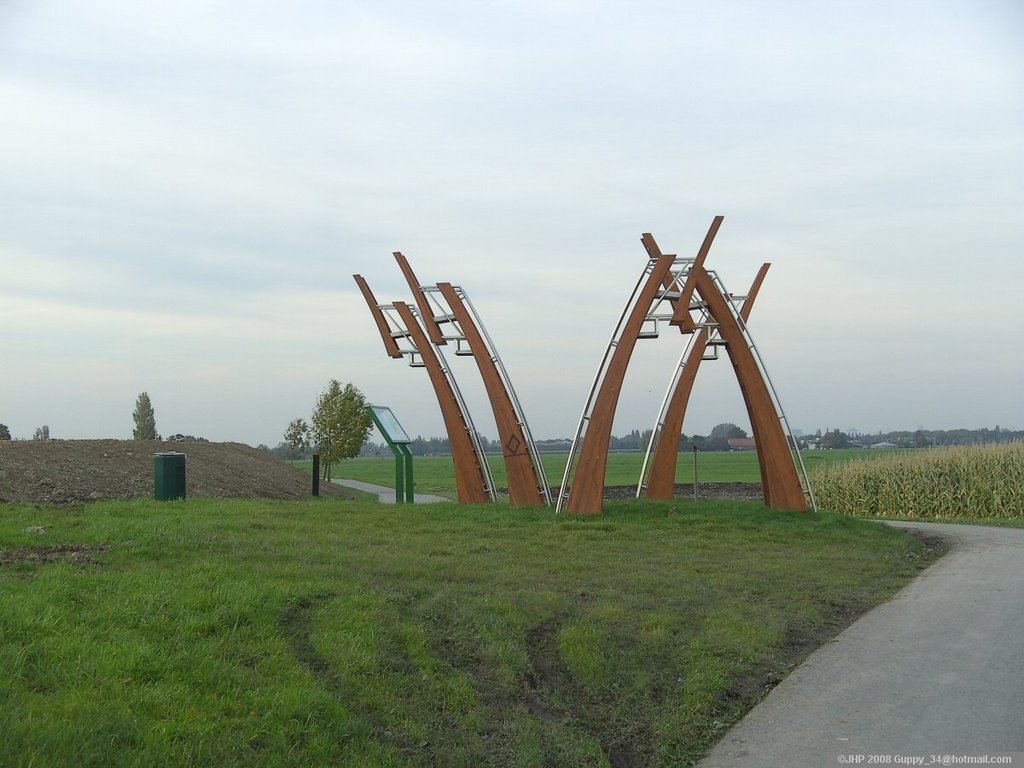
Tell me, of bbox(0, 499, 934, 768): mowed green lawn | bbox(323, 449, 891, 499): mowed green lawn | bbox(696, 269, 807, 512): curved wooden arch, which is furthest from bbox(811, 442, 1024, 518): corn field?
bbox(0, 499, 934, 768): mowed green lawn

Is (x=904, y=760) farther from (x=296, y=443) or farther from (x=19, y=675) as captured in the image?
(x=296, y=443)

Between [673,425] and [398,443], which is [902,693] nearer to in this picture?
[673,425]

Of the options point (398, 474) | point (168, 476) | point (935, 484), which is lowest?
point (935, 484)

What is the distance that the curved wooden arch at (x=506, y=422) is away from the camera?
18.0 meters

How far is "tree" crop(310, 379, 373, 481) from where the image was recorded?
35.2 meters

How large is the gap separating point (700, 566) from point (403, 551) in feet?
11.6

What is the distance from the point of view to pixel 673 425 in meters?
19.9

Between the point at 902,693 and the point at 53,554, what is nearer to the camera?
the point at 902,693

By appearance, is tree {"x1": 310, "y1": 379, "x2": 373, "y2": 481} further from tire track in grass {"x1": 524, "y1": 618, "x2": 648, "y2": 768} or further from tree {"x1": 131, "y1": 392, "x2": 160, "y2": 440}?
tire track in grass {"x1": 524, "y1": 618, "x2": 648, "y2": 768}

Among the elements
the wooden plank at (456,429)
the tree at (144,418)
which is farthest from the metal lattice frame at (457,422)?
the tree at (144,418)

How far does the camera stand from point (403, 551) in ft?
37.3

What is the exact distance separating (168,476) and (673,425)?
9.75 metres

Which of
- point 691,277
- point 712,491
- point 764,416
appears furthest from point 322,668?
point 712,491

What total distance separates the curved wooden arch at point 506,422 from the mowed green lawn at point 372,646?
5.86 m
